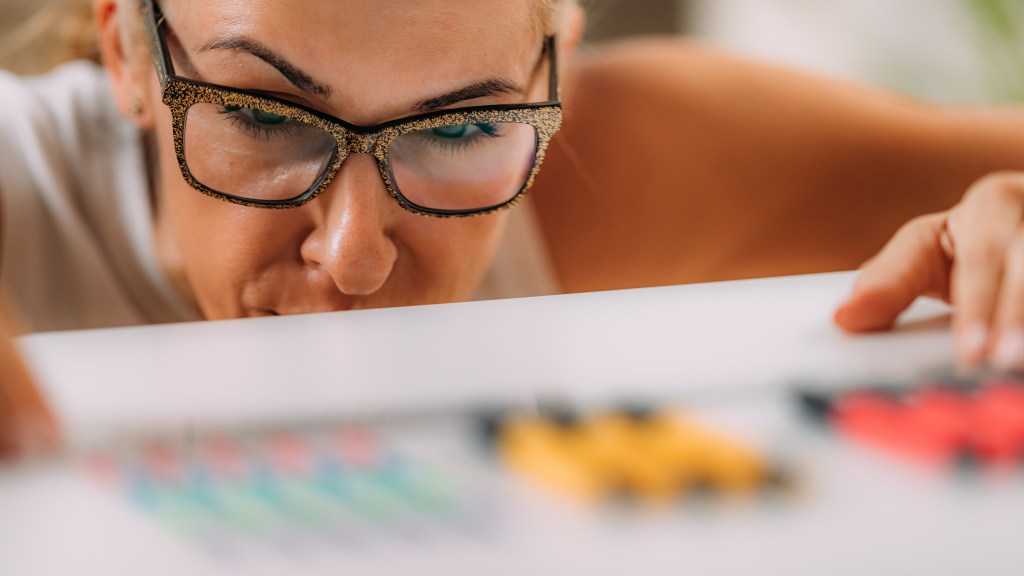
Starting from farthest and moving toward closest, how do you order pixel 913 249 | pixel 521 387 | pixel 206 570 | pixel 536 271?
pixel 536 271 → pixel 913 249 → pixel 521 387 → pixel 206 570

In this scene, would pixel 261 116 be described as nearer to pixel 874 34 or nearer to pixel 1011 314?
pixel 1011 314

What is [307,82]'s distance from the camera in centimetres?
35

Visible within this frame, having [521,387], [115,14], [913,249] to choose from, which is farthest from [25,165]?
[913,249]

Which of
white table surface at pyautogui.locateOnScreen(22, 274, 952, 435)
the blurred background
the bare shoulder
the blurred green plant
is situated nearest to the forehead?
white table surface at pyautogui.locateOnScreen(22, 274, 952, 435)

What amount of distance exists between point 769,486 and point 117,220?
0.47 m

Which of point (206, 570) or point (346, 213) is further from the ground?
point (346, 213)

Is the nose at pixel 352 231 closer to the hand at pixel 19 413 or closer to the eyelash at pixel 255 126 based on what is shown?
the eyelash at pixel 255 126

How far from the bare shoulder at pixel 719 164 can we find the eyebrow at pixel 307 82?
14.9 inches

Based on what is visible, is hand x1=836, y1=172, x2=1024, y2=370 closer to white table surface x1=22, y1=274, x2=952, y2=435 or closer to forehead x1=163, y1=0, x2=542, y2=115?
white table surface x1=22, y1=274, x2=952, y2=435

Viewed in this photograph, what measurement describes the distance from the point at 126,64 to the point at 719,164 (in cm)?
51

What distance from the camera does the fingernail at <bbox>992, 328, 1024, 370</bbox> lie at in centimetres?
33

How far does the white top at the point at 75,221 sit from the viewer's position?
Result: 557 millimetres

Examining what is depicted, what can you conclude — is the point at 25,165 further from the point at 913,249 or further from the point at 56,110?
the point at 913,249

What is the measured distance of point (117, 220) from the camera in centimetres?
57
